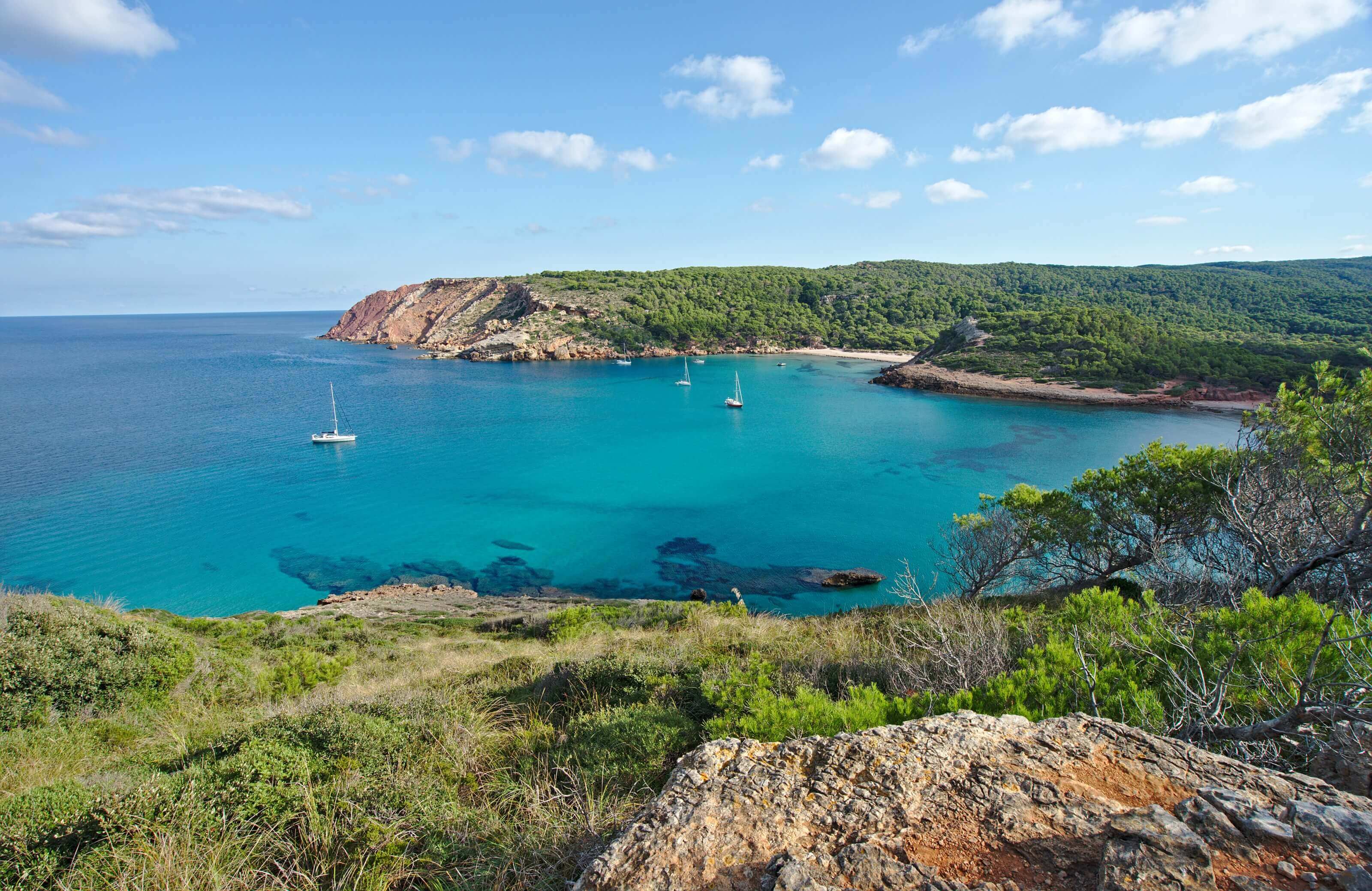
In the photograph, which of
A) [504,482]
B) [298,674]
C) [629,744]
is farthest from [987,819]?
[504,482]

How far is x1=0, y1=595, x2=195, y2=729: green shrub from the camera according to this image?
841cm

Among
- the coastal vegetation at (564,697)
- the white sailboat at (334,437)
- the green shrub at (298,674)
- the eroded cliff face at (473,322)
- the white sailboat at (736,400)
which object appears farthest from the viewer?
the eroded cliff face at (473,322)

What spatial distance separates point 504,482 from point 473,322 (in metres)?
89.2

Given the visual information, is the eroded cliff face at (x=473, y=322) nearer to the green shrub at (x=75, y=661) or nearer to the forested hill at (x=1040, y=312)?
the forested hill at (x=1040, y=312)

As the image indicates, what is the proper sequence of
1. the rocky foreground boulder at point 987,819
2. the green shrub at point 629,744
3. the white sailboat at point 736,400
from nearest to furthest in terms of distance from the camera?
the rocky foreground boulder at point 987,819
the green shrub at point 629,744
the white sailboat at point 736,400

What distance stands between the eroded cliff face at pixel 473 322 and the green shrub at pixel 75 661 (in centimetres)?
8486

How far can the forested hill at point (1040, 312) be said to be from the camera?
6216 cm

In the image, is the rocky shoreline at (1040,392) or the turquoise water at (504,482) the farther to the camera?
the rocky shoreline at (1040,392)

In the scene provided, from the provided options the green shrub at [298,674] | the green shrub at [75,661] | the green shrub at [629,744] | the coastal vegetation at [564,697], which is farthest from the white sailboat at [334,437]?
the green shrub at [629,744]

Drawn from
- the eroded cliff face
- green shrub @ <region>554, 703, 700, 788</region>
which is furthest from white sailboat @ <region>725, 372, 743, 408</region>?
green shrub @ <region>554, 703, 700, 788</region>

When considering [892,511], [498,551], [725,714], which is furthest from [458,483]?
[725,714]

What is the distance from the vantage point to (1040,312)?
254 ft

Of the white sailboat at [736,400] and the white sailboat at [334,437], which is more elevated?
the white sailboat at [736,400]

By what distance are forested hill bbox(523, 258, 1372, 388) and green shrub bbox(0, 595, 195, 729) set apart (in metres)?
71.8
